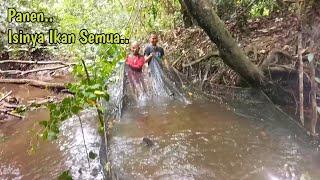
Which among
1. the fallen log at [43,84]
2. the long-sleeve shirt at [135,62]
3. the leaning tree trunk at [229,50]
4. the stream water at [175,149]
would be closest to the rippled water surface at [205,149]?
the stream water at [175,149]

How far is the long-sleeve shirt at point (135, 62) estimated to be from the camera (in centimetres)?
596

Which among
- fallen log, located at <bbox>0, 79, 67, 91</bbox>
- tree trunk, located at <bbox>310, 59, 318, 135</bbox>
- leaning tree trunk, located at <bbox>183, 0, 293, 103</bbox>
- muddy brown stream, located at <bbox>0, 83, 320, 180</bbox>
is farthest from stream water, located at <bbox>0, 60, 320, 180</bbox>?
fallen log, located at <bbox>0, 79, 67, 91</bbox>

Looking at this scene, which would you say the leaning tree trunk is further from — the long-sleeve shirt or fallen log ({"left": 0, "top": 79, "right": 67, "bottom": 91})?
fallen log ({"left": 0, "top": 79, "right": 67, "bottom": 91})

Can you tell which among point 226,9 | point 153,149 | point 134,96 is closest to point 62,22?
point 226,9

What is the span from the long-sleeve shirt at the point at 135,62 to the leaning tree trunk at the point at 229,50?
172cm

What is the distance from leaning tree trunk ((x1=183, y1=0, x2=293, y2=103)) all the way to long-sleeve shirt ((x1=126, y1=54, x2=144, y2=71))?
5.64 ft

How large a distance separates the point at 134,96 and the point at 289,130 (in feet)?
6.95

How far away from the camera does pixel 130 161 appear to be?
3.71m

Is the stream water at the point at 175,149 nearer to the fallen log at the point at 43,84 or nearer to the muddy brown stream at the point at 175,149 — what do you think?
the muddy brown stream at the point at 175,149

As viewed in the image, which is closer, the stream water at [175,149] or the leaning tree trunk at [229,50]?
the stream water at [175,149]

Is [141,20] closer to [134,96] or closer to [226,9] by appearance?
[226,9]

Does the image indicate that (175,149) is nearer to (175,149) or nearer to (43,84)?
(175,149)

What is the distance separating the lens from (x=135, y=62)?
19.7 feet

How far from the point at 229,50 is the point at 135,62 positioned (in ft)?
6.34
